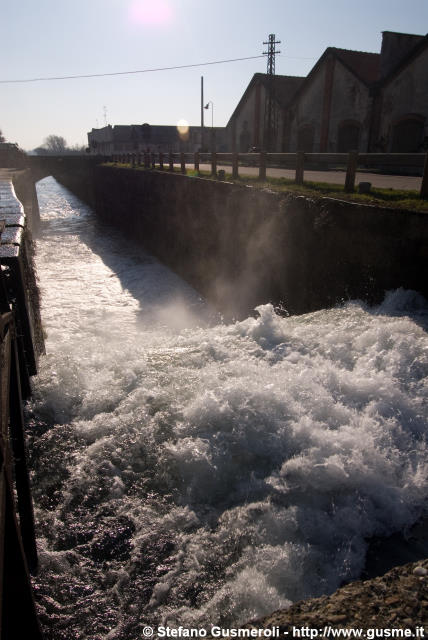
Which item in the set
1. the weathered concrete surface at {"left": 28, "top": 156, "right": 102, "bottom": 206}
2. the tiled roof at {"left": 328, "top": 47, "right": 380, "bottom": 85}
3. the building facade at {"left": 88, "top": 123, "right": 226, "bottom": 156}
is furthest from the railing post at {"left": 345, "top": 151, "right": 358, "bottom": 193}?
the building facade at {"left": 88, "top": 123, "right": 226, "bottom": 156}

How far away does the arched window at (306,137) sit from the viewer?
2564cm

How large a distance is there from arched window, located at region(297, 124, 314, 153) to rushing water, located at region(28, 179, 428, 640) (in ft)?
75.1

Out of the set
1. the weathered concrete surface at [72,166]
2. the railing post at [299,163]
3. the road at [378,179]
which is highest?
the weathered concrete surface at [72,166]

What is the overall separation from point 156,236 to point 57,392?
1242 cm

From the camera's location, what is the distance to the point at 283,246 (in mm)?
8055

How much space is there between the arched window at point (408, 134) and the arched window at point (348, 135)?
2472mm

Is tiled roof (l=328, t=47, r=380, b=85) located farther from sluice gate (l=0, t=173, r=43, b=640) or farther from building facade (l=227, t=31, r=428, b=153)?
sluice gate (l=0, t=173, r=43, b=640)

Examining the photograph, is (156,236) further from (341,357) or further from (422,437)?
(422,437)

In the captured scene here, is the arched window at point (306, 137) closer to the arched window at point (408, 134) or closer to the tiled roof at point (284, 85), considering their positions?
the tiled roof at point (284, 85)

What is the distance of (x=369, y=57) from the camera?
79.4ft

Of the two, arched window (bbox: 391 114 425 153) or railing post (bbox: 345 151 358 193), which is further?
arched window (bbox: 391 114 425 153)

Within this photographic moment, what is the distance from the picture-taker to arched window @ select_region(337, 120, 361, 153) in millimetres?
22234

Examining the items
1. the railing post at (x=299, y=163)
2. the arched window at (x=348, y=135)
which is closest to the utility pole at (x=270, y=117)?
the arched window at (x=348, y=135)

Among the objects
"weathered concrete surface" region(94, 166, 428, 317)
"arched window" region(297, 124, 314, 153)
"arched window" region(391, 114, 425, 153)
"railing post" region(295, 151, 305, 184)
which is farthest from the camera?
"arched window" region(297, 124, 314, 153)
